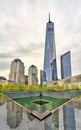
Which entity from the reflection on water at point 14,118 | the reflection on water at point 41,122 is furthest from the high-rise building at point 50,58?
the reflection on water at point 41,122

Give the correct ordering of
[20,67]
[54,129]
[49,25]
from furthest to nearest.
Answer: [49,25] → [20,67] → [54,129]

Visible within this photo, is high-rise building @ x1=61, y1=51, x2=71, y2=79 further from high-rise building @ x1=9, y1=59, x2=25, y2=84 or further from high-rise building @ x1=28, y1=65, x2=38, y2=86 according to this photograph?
high-rise building @ x1=9, y1=59, x2=25, y2=84

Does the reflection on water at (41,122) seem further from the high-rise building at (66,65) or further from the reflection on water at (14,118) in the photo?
the high-rise building at (66,65)

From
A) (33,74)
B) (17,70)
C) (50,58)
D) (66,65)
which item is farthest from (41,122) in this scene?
(33,74)

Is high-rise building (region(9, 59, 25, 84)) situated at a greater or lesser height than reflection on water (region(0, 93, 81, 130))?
greater

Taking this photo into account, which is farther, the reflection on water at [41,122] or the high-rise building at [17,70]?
the high-rise building at [17,70]

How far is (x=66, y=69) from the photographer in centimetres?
15488

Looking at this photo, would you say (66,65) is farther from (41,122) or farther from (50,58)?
(41,122)

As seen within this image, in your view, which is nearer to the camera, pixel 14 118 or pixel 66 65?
pixel 14 118

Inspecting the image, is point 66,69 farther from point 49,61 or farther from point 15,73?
point 15,73

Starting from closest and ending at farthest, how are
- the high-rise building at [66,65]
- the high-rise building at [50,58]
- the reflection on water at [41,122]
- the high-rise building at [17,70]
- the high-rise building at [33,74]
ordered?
the reflection on water at [41,122]
the high-rise building at [66,65]
the high-rise building at [17,70]
the high-rise building at [33,74]
the high-rise building at [50,58]

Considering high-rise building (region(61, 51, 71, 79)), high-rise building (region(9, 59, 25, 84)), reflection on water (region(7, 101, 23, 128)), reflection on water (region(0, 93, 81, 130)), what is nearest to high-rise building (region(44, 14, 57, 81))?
high-rise building (region(61, 51, 71, 79))

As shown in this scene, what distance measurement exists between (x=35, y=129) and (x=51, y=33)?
189 meters

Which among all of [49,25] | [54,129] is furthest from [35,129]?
[49,25]
